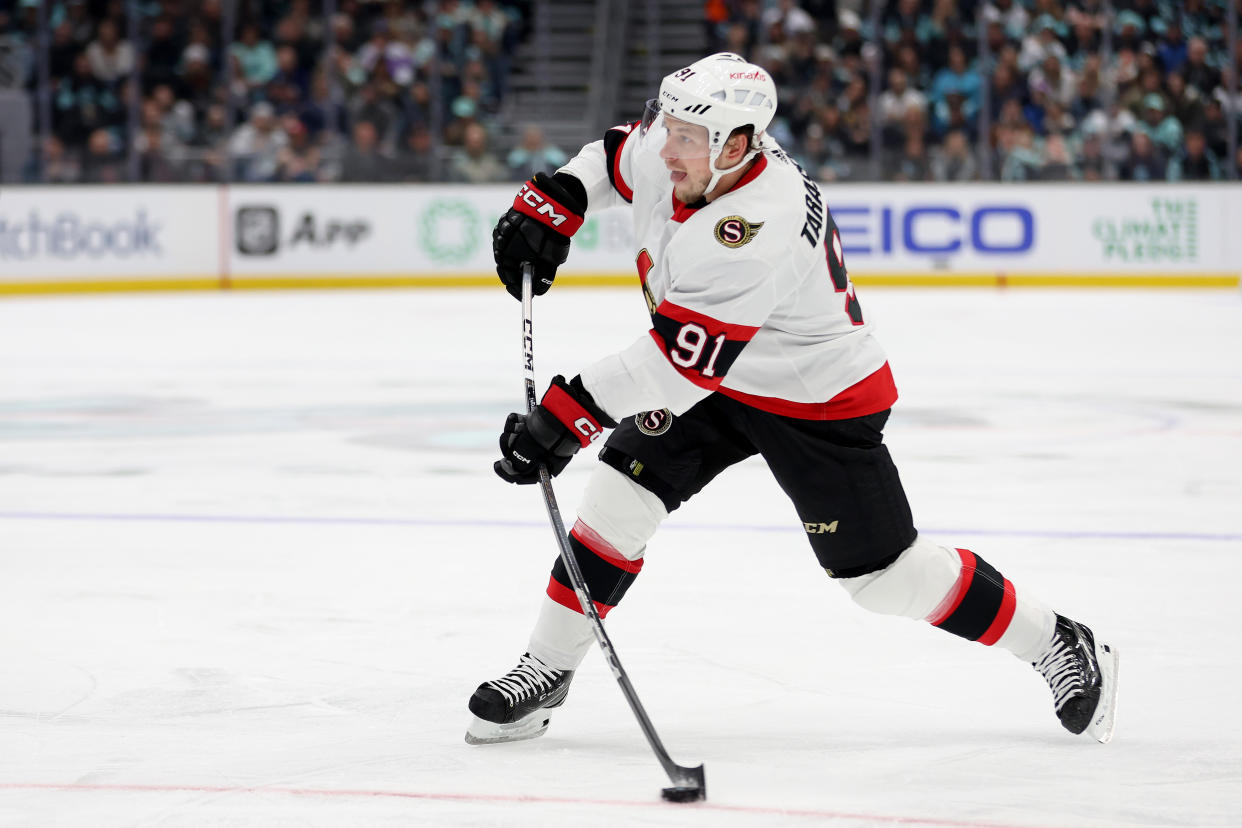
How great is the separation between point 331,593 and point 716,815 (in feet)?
5.45

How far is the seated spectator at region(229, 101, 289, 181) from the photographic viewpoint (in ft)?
45.0

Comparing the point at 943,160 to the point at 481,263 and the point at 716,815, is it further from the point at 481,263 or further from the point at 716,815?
the point at 716,815

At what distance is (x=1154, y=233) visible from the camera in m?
13.5

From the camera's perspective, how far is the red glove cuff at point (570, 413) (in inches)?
101

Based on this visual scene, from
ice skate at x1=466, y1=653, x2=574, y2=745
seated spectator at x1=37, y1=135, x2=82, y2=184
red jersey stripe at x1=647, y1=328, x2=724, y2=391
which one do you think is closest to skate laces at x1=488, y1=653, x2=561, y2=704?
ice skate at x1=466, y1=653, x2=574, y2=745

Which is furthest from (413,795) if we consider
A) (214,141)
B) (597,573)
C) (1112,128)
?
(1112,128)

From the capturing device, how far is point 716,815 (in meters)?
2.45

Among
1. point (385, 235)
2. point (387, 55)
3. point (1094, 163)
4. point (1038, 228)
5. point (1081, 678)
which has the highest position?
point (1081, 678)

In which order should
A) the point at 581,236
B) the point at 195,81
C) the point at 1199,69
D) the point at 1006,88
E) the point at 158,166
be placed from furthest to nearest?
the point at 195,81, the point at 1006,88, the point at 1199,69, the point at 581,236, the point at 158,166

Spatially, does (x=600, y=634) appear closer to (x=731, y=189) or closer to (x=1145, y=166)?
(x=731, y=189)

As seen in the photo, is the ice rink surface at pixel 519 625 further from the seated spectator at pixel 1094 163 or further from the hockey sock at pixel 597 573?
the seated spectator at pixel 1094 163

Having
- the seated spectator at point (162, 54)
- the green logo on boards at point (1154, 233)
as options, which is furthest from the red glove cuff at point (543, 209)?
the seated spectator at point (162, 54)

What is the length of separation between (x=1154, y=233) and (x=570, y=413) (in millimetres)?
11797

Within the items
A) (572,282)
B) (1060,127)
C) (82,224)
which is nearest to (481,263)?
(572,282)
